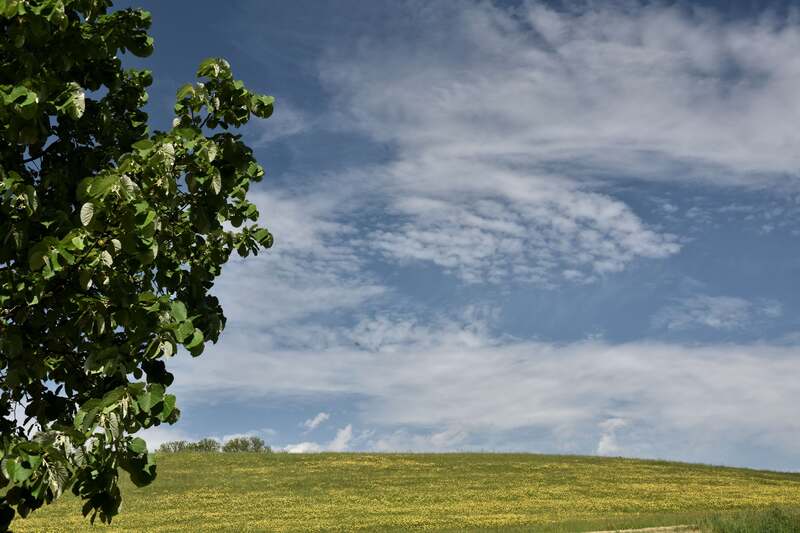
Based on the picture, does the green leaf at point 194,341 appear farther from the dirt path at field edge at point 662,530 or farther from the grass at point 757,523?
the grass at point 757,523

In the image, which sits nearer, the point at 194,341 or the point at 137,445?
the point at 137,445

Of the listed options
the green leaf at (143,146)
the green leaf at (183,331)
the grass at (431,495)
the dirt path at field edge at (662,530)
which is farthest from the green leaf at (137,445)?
the grass at (431,495)

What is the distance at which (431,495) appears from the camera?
41.0m

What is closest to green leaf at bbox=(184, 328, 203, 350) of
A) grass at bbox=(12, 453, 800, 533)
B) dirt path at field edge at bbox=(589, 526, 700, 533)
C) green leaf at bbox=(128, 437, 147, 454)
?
green leaf at bbox=(128, 437, 147, 454)

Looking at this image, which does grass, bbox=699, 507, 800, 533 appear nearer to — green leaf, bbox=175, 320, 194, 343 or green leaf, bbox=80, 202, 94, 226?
green leaf, bbox=175, 320, 194, 343

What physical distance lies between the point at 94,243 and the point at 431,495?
35799 mm

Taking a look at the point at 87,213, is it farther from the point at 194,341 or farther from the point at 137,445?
the point at 137,445

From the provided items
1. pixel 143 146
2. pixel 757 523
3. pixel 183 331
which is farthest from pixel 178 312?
pixel 757 523

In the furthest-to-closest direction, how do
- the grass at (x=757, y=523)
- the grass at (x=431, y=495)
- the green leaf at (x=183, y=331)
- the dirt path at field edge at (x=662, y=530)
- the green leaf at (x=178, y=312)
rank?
1. the grass at (x=431, y=495)
2. the grass at (x=757, y=523)
3. the dirt path at field edge at (x=662, y=530)
4. the green leaf at (x=178, y=312)
5. the green leaf at (x=183, y=331)

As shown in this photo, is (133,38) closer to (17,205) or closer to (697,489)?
(17,205)

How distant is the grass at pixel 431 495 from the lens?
1240 inches

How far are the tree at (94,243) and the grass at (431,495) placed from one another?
61.4ft

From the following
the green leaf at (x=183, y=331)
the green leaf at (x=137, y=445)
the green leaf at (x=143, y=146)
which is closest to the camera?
the green leaf at (x=137, y=445)

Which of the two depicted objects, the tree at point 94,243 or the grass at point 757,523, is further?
the grass at point 757,523
